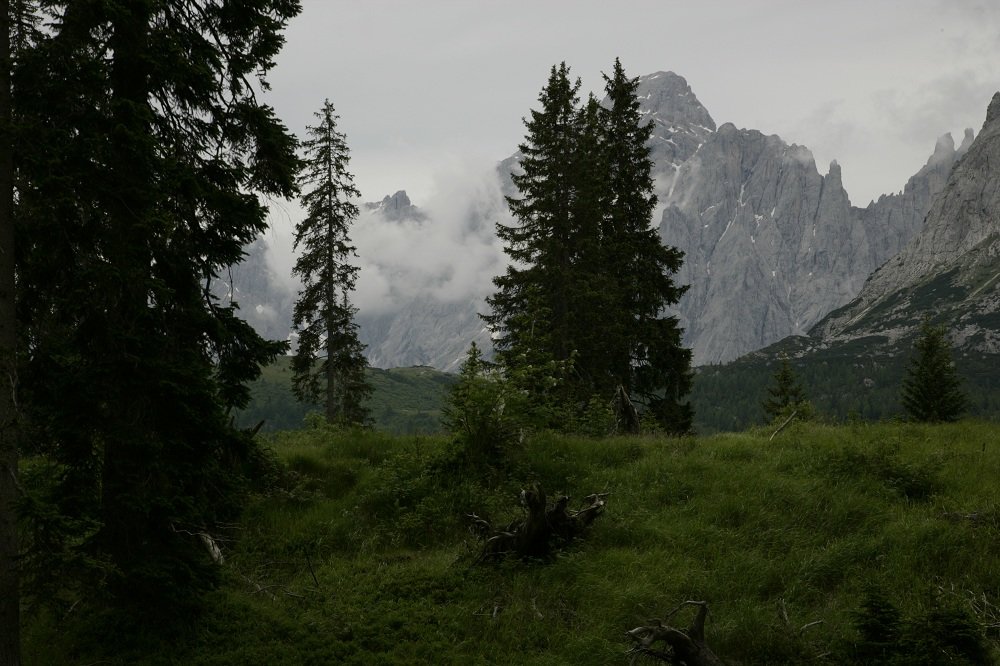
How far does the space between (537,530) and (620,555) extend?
1.14m

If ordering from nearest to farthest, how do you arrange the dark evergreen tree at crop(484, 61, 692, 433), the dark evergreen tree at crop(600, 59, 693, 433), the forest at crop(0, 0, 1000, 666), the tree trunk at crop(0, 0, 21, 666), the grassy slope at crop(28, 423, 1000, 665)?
the tree trunk at crop(0, 0, 21, 666)
the forest at crop(0, 0, 1000, 666)
the grassy slope at crop(28, 423, 1000, 665)
the dark evergreen tree at crop(484, 61, 692, 433)
the dark evergreen tree at crop(600, 59, 693, 433)

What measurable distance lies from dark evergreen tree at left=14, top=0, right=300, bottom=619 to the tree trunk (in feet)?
0.65

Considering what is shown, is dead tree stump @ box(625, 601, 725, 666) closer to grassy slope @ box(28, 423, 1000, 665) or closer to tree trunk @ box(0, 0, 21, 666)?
grassy slope @ box(28, 423, 1000, 665)

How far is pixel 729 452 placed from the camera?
11.2 m

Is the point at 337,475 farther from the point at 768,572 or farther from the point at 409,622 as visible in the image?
the point at 768,572

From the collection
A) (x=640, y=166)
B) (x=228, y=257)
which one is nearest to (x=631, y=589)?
(x=228, y=257)

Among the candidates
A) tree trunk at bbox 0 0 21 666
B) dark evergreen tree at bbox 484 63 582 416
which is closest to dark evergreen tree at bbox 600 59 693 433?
dark evergreen tree at bbox 484 63 582 416

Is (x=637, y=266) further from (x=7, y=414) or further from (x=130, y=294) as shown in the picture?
(x=7, y=414)

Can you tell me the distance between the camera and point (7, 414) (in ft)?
18.5

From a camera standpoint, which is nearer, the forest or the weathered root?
the forest

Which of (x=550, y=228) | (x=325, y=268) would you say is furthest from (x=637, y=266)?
(x=325, y=268)

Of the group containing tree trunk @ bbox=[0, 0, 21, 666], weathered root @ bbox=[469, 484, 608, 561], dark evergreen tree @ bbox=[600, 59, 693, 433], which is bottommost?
weathered root @ bbox=[469, 484, 608, 561]

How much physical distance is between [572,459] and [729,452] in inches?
113

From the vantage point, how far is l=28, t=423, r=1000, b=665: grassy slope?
21.9ft
